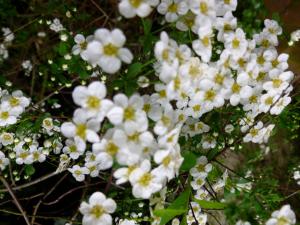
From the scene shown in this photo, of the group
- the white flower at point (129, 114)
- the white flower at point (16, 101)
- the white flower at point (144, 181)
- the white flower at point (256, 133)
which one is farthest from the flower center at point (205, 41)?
the white flower at point (16, 101)

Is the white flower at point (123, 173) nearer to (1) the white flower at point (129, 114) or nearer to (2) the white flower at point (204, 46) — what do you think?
(1) the white flower at point (129, 114)

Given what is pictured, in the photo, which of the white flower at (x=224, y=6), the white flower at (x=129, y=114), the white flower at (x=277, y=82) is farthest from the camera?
the white flower at (x=277, y=82)

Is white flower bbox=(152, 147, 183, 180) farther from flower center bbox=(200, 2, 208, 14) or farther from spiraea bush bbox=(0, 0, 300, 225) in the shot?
flower center bbox=(200, 2, 208, 14)

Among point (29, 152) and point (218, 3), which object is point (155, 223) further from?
point (218, 3)

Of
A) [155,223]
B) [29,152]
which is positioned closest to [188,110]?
[155,223]

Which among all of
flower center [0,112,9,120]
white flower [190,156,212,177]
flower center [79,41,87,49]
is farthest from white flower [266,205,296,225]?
flower center [0,112,9,120]

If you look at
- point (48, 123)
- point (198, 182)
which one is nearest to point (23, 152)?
point (48, 123)
